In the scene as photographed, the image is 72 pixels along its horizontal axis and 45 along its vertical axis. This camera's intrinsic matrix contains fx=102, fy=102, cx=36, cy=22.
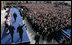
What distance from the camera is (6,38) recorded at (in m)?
9.55

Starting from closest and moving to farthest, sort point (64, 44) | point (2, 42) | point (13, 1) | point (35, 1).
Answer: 1. point (64, 44)
2. point (2, 42)
3. point (13, 1)
4. point (35, 1)

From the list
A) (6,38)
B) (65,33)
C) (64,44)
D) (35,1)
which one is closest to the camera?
(64,44)

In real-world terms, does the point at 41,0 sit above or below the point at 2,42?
above

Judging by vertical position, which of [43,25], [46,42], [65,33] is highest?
[43,25]

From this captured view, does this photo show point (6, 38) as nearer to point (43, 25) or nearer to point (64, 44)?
point (43, 25)

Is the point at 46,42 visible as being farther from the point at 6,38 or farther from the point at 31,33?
the point at 6,38

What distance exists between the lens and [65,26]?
11023 millimetres

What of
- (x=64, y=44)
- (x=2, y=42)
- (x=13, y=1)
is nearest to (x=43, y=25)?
(x=64, y=44)

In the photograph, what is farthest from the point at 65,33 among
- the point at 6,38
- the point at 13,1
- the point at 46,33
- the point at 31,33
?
the point at 13,1

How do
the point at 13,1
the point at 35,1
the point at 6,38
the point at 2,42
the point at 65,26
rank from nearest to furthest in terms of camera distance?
the point at 2,42 → the point at 6,38 → the point at 65,26 → the point at 13,1 → the point at 35,1

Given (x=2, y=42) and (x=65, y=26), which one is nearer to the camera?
(x=2, y=42)

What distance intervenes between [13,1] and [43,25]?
1363 inches

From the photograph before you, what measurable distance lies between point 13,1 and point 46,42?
3582 centimetres

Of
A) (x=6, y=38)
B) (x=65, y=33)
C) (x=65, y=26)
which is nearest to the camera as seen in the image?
(x=6, y=38)
